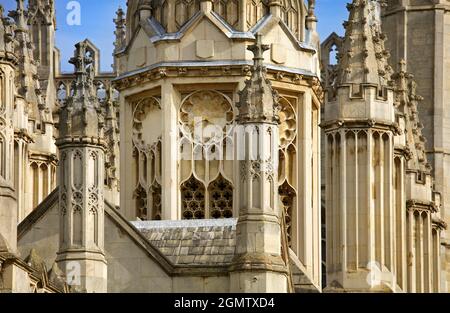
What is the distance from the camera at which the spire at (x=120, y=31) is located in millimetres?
69831

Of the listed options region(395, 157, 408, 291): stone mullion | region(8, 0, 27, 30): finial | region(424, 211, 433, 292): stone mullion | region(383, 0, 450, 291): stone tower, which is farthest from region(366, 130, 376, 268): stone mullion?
region(383, 0, 450, 291): stone tower

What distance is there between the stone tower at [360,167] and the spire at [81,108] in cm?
1095

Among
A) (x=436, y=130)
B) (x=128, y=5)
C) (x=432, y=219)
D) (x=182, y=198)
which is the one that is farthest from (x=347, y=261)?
(x=436, y=130)

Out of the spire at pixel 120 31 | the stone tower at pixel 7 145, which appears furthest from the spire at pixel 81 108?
the spire at pixel 120 31

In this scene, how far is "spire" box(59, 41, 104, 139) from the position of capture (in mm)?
53750

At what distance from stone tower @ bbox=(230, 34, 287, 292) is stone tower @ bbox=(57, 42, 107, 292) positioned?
9.10ft

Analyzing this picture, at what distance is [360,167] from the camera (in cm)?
6456

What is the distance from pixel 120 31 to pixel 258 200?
17.3 m

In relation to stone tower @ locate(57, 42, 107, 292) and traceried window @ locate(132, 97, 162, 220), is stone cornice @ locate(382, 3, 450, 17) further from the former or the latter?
stone tower @ locate(57, 42, 107, 292)

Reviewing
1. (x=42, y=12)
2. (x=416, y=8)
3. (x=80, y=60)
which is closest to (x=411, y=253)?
(x=80, y=60)

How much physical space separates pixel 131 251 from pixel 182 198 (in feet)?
30.9

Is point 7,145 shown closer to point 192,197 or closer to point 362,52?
point 362,52

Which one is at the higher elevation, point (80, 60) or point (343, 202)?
point (80, 60)

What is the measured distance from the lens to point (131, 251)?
57656 mm
